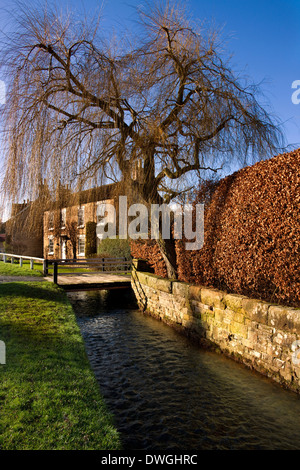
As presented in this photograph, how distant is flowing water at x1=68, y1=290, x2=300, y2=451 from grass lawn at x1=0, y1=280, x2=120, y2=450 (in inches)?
18.0

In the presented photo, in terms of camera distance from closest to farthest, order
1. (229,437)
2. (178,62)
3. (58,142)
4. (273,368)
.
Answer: (229,437) → (273,368) → (58,142) → (178,62)

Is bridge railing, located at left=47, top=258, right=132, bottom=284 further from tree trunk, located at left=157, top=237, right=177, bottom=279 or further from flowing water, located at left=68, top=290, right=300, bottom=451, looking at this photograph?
flowing water, located at left=68, top=290, right=300, bottom=451

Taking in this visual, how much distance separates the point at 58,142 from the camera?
223 inches

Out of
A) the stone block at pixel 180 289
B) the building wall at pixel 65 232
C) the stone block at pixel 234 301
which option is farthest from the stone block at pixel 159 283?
the building wall at pixel 65 232

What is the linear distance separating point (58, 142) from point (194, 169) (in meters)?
3.06

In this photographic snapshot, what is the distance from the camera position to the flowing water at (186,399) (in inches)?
136

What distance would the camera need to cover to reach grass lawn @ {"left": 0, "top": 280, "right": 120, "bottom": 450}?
9.34 ft

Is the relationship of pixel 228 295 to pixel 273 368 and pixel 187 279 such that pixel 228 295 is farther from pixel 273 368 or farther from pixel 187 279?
pixel 187 279

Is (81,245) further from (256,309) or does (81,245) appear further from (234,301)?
(256,309)

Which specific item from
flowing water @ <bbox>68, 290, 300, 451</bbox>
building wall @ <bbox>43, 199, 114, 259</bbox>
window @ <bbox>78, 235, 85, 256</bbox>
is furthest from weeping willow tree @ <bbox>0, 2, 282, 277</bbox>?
window @ <bbox>78, 235, 85, 256</bbox>

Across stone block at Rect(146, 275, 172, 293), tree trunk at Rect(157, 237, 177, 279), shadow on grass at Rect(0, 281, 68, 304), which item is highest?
tree trunk at Rect(157, 237, 177, 279)

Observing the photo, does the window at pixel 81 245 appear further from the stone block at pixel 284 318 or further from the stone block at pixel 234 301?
the stone block at pixel 284 318

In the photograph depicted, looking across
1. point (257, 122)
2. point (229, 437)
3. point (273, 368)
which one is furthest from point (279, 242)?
point (257, 122)

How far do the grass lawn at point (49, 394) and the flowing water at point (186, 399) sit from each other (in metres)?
0.46
